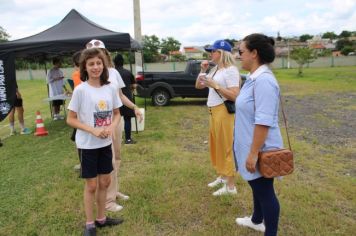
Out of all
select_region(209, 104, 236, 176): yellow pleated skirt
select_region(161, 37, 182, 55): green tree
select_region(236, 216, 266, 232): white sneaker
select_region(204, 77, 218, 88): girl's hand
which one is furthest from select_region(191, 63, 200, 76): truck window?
select_region(161, 37, 182, 55): green tree

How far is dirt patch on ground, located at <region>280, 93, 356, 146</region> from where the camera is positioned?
22.5 ft

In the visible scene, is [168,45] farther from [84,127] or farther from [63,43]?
[84,127]

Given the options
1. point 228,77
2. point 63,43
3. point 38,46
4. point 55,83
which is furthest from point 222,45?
point 55,83

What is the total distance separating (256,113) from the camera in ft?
7.85

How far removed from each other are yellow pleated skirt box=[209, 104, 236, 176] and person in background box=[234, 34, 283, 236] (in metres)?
1.11

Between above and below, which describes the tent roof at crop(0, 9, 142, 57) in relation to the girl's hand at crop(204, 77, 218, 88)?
above

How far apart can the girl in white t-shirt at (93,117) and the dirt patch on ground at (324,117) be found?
4.70m

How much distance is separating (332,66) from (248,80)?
34970 mm

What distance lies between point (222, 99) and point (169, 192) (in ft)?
4.25

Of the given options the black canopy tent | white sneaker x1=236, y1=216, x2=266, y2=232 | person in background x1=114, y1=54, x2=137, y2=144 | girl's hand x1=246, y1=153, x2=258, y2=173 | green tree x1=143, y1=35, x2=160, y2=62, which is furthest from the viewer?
green tree x1=143, y1=35, x2=160, y2=62

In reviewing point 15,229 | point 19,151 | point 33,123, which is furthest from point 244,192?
point 33,123

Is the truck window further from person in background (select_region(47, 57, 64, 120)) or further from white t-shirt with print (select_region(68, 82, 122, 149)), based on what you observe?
white t-shirt with print (select_region(68, 82, 122, 149))

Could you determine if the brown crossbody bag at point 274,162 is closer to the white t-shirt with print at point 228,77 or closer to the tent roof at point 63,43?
the white t-shirt with print at point 228,77

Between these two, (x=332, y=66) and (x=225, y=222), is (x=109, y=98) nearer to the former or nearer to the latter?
(x=225, y=222)
